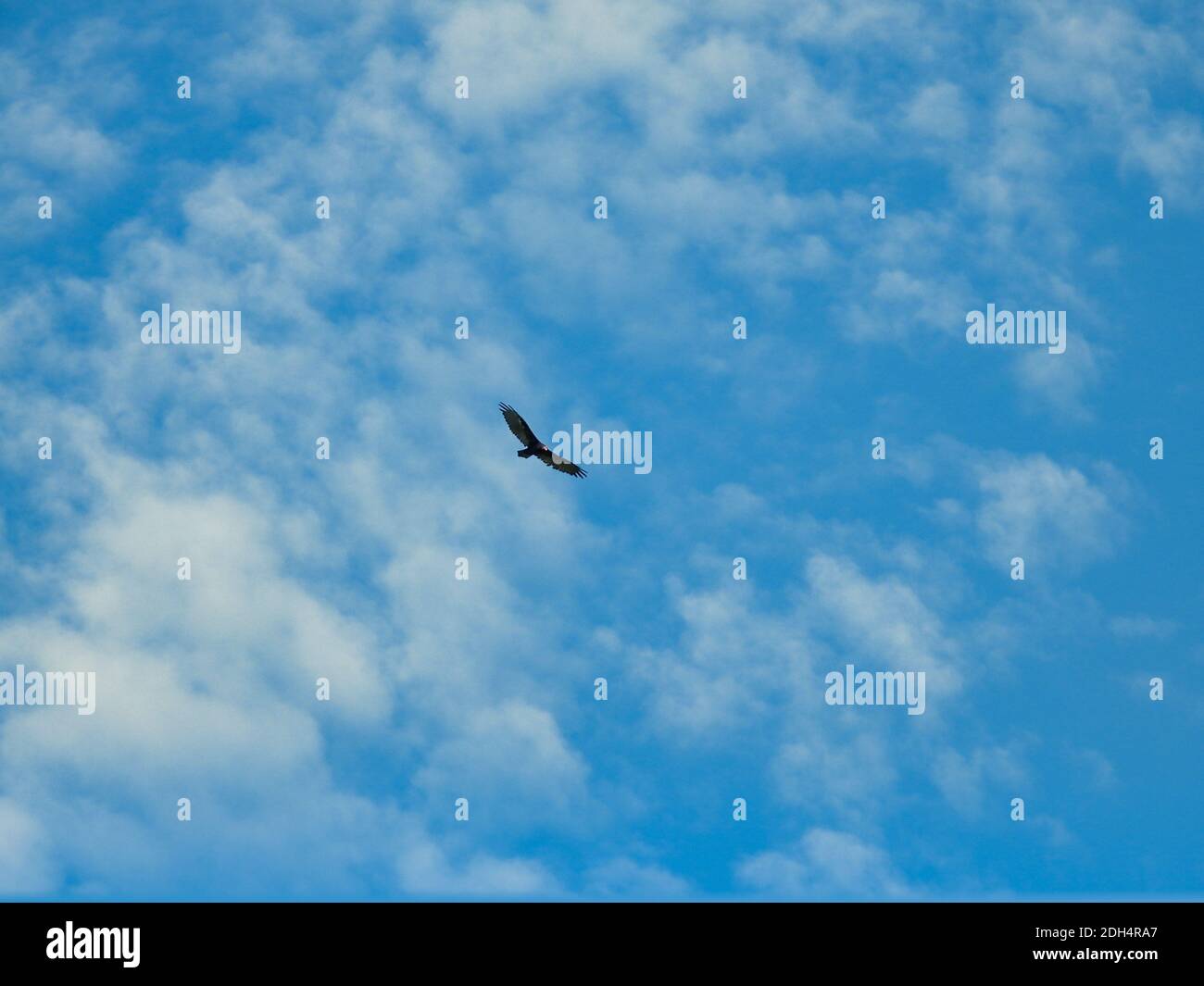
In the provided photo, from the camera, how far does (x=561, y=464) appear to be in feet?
223

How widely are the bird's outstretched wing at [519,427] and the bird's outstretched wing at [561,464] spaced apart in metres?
0.62

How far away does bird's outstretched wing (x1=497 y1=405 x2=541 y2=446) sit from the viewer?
66.6 m

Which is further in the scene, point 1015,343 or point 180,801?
point 1015,343

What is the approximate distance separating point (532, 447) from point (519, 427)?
3.28ft

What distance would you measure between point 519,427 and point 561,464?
2201 millimetres

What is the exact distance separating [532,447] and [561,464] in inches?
49.7

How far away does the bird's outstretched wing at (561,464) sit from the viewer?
6781 cm

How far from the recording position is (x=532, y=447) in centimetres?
6750
